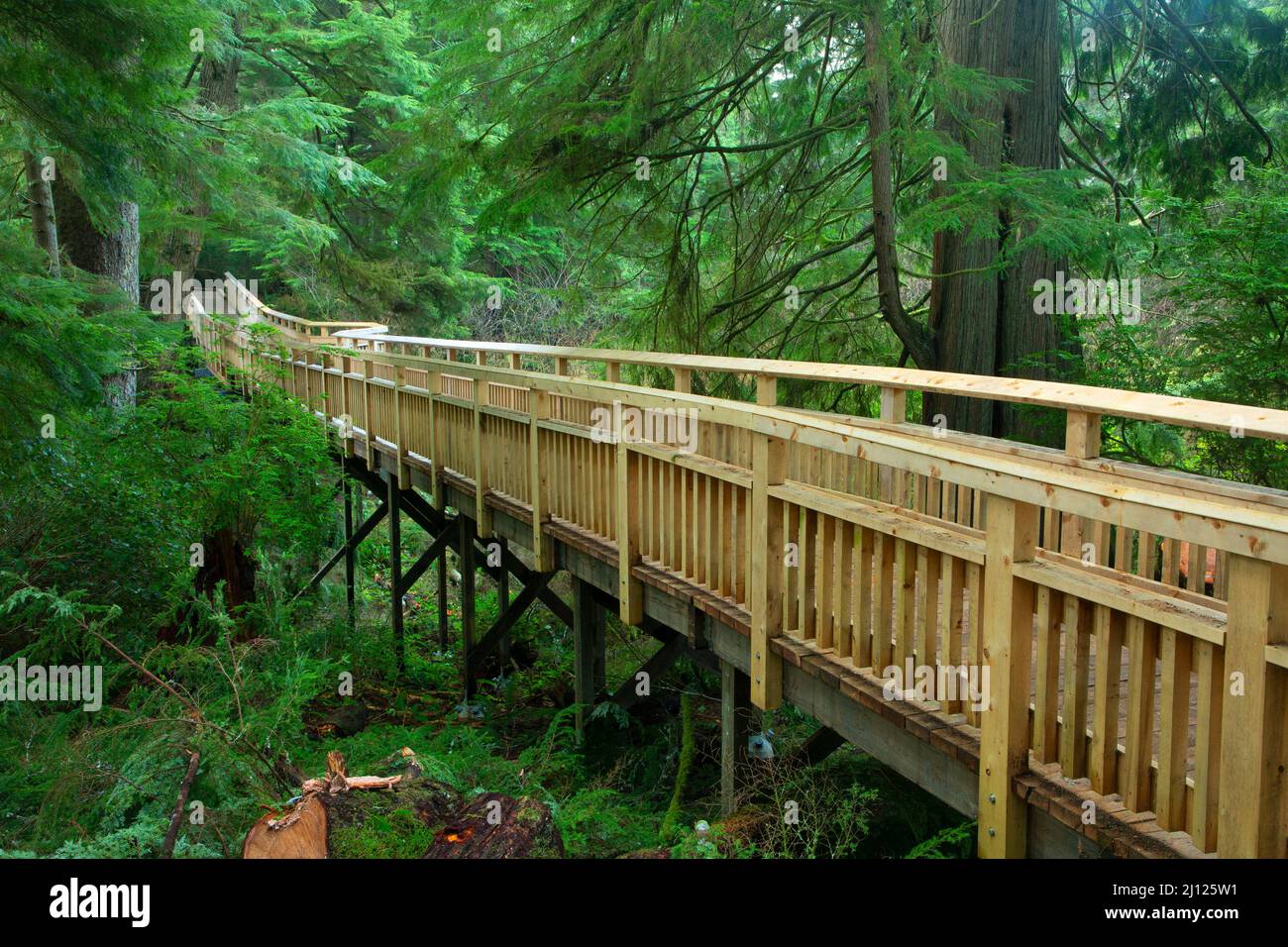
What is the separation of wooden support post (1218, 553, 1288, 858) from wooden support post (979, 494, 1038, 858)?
0.78m

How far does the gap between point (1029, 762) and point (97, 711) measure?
20.5 feet

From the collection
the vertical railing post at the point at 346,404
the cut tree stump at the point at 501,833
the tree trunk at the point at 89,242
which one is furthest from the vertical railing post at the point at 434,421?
the tree trunk at the point at 89,242

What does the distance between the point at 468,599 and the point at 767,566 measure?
7211mm

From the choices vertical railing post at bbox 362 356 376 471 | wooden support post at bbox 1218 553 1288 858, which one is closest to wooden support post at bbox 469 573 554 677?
vertical railing post at bbox 362 356 376 471

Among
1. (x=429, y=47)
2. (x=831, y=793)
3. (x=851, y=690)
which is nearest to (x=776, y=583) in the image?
(x=851, y=690)

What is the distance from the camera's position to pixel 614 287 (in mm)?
12922

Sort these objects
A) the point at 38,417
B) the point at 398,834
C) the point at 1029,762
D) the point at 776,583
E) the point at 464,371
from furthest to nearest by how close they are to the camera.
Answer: the point at 464,371 < the point at 38,417 < the point at 776,583 < the point at 398,834 < the point at 1029,762

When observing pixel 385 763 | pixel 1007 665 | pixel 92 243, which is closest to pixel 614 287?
pixel 92 243

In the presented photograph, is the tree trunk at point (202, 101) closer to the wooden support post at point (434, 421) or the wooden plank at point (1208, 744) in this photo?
the wooden support post at point (434, 421)

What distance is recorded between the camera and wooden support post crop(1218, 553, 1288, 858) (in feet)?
9.18

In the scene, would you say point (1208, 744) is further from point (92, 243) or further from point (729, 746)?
point (92, 243)

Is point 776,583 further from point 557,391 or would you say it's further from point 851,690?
point 557,391

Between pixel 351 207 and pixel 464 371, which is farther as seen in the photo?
pixel 351 207
